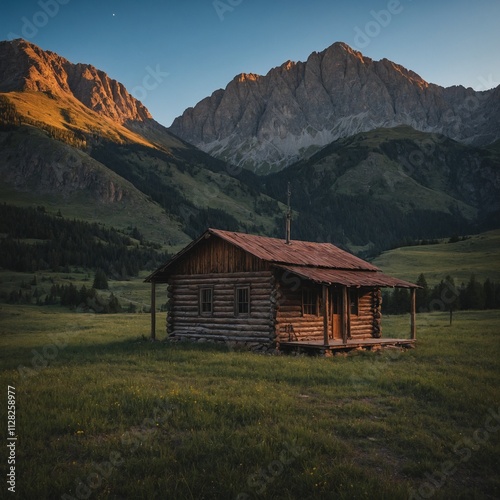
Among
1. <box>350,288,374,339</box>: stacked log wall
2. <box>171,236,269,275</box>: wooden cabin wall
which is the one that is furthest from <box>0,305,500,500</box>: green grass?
<box>350,288,374,339</box>: stacked log wall

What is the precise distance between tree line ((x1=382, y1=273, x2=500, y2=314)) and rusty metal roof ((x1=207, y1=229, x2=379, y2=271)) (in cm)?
2691

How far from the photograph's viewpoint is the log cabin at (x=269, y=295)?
22.6 metres

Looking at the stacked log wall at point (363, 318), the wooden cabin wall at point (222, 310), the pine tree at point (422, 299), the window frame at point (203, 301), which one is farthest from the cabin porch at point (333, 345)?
the pine tree at point (422, 299)

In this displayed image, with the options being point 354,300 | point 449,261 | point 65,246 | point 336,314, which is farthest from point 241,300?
point 65,246

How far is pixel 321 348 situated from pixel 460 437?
38.7ft

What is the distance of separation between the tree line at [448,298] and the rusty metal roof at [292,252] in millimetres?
26908

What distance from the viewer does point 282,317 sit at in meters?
22.9

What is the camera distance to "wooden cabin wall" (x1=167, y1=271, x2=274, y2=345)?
2302 centimetres

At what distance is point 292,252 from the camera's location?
2617cm

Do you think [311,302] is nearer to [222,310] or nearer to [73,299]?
[222,310]

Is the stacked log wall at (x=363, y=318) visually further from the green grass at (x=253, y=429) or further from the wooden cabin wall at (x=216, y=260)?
the green grass at (x=253, y=429)

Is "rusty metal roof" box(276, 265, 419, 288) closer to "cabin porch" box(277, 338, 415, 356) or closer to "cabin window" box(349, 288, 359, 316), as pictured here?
"cabin window" box(349, 288, 359, 316)

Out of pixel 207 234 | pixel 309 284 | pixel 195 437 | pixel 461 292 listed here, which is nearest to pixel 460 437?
pixel 195 437

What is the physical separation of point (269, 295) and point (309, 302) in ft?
10.4
